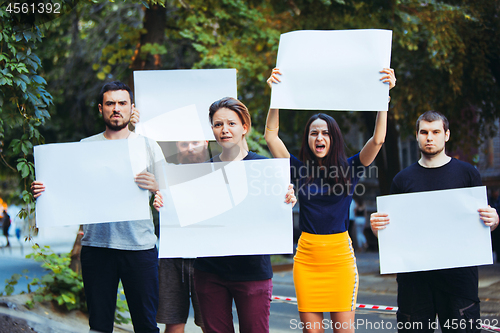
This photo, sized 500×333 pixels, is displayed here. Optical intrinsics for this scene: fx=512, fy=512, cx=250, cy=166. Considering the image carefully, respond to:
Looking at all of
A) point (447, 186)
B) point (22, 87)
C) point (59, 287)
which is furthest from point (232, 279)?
point (59, 287)

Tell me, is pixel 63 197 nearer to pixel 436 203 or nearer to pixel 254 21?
pixel 436 203

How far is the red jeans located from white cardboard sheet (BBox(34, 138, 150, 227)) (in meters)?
0.59

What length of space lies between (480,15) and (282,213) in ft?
23.2

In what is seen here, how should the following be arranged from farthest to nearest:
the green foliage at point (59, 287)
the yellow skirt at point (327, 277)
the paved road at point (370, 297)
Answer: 1. the paved road at point (370, 297)
2. the green foliage at point (59, 287)
3. the yellow skirt at point (327, 277)

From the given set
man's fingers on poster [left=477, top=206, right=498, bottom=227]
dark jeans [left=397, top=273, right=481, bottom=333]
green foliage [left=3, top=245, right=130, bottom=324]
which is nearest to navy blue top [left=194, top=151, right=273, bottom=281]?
dark jeans [left=397, top=273, right=481, bottom=333]

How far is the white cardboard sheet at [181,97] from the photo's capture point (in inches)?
153

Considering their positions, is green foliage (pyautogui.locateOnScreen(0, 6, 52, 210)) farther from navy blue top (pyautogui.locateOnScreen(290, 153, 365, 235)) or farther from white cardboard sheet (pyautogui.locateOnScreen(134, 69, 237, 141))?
navy blue top (pyautogui.locateOnScreen(290, 153, 365, 235))

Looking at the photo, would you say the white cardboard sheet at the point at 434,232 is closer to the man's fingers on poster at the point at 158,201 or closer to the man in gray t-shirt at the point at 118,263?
the man's fingers on poster at the point at 158,201

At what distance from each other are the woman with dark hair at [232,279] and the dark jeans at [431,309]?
0.87 m

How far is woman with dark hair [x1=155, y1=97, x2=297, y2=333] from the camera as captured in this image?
283 cm

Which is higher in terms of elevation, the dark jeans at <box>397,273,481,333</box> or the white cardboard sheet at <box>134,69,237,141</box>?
the white cardboard sheet at <box>134,69,237,141</box>

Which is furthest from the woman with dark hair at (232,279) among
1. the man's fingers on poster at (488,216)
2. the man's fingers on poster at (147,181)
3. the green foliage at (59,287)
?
the green foliage at (59,287)

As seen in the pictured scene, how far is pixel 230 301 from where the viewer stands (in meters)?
2.95

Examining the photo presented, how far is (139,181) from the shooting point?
3.10 metres
